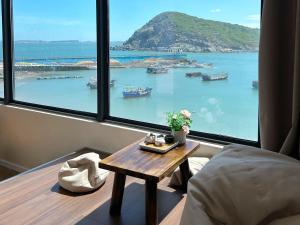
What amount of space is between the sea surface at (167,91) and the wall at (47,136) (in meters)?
0.17

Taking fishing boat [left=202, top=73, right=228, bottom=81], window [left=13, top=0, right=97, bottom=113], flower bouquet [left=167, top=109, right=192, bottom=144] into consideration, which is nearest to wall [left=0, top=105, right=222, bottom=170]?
window [left=13, top=0, right=97, bottom=113]

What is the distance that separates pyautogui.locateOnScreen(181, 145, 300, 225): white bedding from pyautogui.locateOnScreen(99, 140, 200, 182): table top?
0.50m

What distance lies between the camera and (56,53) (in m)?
3.09

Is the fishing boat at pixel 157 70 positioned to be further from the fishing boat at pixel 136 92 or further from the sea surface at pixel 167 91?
the fishing boat at pixel 136 92

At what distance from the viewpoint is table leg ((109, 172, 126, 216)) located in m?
1.83

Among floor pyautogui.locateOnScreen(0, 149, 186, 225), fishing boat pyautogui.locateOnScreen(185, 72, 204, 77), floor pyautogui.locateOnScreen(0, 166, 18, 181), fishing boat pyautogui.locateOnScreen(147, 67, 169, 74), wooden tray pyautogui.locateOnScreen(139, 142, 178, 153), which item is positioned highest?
fishing boat pyautogui.locateOnScreen(147, 67, 169, 74)

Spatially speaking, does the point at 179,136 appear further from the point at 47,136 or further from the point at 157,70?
the point at 47,136

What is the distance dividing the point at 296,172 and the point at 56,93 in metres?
2.53

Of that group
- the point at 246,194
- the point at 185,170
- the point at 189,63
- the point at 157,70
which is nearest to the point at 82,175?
the point at 185,170

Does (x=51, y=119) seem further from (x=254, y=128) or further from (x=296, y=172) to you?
(x=296, y=172)

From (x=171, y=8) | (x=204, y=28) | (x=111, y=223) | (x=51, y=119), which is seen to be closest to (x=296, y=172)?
(x=111, y=223)

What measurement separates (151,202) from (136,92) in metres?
1.19

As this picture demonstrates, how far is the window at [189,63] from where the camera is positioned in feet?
7.09

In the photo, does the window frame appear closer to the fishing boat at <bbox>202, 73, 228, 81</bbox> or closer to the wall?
the wall
